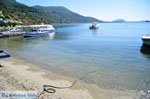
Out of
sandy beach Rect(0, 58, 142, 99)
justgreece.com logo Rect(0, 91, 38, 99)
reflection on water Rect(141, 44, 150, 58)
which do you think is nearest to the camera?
justgreece.com logo Rect(0, 91, 38, 99)

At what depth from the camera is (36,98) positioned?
7086 mm

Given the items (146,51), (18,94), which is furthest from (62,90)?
(146,51)

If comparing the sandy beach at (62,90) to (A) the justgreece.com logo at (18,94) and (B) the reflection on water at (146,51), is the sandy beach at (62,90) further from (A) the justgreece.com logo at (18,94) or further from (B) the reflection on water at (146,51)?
(B) the reflection on water at (146,51)

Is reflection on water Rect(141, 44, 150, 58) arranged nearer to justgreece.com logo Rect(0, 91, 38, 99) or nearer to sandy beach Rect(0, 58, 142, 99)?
sandy beach Rect(0, 58, 142, 99)

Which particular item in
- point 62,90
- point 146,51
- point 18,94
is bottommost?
point 62,90

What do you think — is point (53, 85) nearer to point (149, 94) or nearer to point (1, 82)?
point (1, 82)

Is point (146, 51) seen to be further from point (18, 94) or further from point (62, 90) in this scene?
point (18, 94)

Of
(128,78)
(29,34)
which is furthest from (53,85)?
(29,34)

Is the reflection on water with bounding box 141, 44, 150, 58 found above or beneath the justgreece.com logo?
above

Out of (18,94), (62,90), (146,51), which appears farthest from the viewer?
(146,51)

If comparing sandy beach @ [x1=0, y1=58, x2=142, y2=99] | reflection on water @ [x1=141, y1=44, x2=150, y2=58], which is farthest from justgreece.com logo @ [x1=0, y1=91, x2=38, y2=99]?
reflection on water @ [x1=141, y1=44, x2=150, y2=58]

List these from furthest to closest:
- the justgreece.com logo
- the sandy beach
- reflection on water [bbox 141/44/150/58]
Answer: reflection on water [bbox 141/44/150/58]
the sandy beach
the justgreece.com logo

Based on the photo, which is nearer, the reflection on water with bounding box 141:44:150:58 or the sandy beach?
the sandy beach

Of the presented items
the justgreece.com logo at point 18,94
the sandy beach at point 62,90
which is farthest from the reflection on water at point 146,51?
the justgreece.com logo at point 18,94
